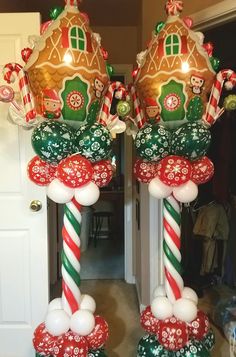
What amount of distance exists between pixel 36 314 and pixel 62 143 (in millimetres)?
1171

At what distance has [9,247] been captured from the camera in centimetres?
209

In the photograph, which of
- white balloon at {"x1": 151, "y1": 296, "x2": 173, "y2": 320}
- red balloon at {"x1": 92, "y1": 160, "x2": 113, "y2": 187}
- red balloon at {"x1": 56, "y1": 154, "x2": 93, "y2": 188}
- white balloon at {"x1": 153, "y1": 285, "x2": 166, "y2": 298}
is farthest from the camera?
white balloon at {"x1": 153, "y1": 285, "x2": 166, "y2": 298}

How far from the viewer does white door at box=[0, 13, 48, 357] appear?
205 centimetres

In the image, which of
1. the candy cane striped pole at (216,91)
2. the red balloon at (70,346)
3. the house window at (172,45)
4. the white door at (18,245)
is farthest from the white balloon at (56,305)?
the house window at (172,45)

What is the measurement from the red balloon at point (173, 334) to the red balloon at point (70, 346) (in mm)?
354

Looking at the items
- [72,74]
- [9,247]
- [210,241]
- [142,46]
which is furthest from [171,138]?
[210,241]

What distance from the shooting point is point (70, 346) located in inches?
62.0

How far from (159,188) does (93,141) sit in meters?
0.37

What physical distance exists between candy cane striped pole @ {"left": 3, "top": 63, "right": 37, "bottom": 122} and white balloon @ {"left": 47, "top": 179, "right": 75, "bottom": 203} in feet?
1.05

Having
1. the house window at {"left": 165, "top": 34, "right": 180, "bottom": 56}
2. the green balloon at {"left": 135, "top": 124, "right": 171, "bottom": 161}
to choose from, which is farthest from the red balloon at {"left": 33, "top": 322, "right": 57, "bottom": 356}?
the house window at {"left": 165, "top": 34, "right": 180, "bottom": 56}

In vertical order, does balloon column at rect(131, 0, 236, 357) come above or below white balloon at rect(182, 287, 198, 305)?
above

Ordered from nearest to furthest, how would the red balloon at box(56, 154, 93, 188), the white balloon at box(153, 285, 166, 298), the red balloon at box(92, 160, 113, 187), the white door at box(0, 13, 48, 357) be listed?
the red balloon at box(56, 154, 93, 188) → the red balloon at box(92, 160, 113, 187) → the white balloon at box(153, 285, 166, 298) → the white door at box(0, 13, 48, 357)

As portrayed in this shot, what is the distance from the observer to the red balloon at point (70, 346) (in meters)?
1.57

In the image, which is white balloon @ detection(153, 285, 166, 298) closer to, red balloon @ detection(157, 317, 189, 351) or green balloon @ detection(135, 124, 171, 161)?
red balloon @ detection(157, 317, 189, 351)
